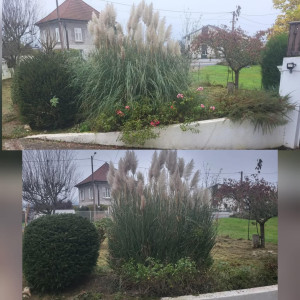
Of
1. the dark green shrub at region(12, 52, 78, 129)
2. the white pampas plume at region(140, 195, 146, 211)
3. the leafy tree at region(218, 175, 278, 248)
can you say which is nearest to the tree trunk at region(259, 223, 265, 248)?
the leafy tree at region(218, 175, 278, 248)

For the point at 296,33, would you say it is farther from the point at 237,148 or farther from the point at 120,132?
the point at 120,132

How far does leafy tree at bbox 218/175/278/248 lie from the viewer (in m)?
3.99

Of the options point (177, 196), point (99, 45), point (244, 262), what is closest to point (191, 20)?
point (99, 45)

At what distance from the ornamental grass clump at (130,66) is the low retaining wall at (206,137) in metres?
0.24

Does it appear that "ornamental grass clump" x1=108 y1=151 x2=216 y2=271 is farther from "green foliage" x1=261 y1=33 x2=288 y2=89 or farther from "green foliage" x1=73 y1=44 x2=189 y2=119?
"green foliage" x1=261 y1=33 x2=288 y2=89

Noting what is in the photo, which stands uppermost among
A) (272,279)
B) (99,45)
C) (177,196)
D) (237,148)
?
(99,45)

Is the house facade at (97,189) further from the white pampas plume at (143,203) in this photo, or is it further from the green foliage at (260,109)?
the green foliage at (260,109)

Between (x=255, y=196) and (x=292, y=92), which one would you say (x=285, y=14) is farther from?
(x=255, y=196)

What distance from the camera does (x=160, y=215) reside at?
12.9 ft

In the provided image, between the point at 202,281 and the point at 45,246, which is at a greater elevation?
the point at 45,246

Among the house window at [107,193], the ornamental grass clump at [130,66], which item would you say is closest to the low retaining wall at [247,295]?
the house window at [107,193]

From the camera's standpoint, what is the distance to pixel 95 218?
389cm

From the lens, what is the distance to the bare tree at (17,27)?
3727 millimetres

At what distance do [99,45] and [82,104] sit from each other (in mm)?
501
